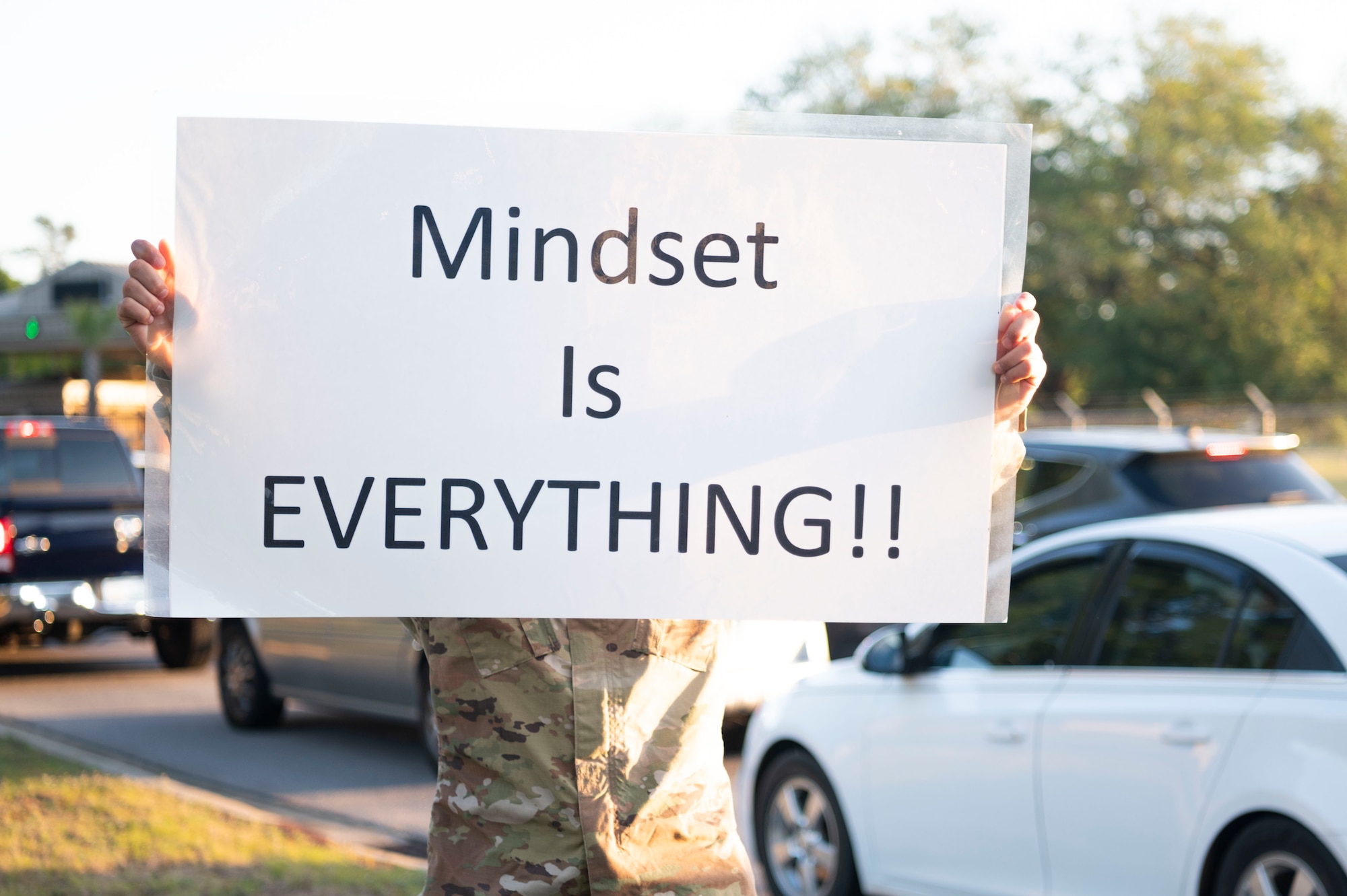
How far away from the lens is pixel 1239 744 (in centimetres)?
400

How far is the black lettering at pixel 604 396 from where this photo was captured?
97.8 inches

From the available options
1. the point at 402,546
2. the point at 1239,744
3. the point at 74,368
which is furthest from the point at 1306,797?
the point at 74,368

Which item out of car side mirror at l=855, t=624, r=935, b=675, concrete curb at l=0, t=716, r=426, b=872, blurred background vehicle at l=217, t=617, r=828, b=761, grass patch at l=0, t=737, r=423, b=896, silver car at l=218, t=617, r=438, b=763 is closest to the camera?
grass patch at l=0, t=737, r=423, b=896

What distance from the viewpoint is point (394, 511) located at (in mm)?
2455

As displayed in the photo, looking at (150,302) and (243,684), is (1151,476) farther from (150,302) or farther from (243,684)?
(150,302)

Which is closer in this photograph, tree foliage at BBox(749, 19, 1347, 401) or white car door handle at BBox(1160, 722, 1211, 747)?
white car door handle at BBox(1160, 722, 1211, 747)

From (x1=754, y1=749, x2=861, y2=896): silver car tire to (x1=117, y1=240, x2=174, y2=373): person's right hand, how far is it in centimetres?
372

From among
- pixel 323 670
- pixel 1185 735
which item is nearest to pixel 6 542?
pixel 323 670

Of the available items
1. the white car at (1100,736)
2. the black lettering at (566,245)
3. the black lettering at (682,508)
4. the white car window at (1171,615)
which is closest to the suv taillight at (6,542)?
the white car at (1100,736)

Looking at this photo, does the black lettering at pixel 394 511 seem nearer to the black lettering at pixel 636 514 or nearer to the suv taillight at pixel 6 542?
the black lettering at pixel 636 514

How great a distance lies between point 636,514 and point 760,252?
524mm

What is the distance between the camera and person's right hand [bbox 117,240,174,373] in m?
2.38

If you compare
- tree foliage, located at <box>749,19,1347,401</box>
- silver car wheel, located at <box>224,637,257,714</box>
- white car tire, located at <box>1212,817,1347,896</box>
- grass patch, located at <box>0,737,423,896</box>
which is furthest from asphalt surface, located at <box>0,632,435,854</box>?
tree foliage, located at <box>749,19,1347,401</box>

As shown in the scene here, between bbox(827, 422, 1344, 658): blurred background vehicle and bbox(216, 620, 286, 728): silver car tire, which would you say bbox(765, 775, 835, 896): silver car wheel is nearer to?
bbox(827, 422, 1344, 658): blurred background vehicle
